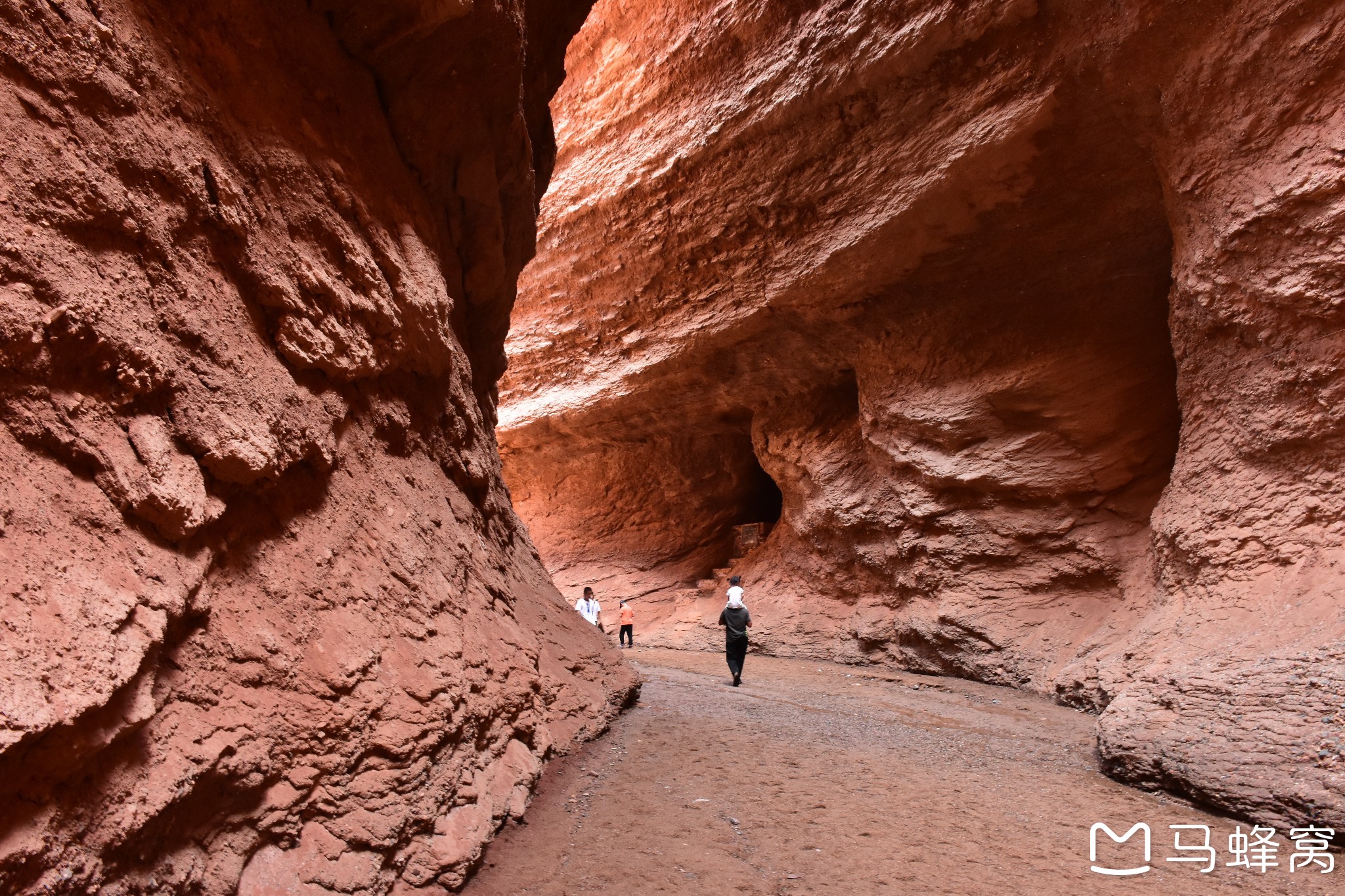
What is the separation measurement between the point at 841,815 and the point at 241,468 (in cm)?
314

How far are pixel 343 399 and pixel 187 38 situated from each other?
143cm

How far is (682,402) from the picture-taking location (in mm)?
12227

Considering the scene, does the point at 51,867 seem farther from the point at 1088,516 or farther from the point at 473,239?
the point at 1088,516

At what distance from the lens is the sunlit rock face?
16.1 feet

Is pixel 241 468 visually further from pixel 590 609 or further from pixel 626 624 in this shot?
pixel 626 624

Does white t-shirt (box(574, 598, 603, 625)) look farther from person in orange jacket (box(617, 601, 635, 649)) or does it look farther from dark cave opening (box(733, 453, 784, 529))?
dark cave opening (box(733, 453, 784, 529))

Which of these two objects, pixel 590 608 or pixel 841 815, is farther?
pixel 590 608

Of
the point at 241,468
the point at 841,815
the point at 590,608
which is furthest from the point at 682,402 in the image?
the point at 241,468

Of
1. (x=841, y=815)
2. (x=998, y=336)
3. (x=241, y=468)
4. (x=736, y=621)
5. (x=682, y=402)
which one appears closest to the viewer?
(x=241, y=468)

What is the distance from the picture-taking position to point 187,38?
2525 millimetres

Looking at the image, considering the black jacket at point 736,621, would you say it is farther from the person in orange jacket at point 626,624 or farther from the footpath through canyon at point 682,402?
the person in orange jacket at point 626,624

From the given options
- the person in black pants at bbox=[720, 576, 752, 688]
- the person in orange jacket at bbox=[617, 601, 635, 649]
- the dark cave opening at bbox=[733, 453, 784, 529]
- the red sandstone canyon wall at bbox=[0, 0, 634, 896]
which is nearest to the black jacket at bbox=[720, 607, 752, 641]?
the person in black pants at bbox=[720, 576, 752, 688]

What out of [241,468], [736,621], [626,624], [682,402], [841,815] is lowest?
[841,815]

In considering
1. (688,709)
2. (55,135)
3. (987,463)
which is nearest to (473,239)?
(55,135)
